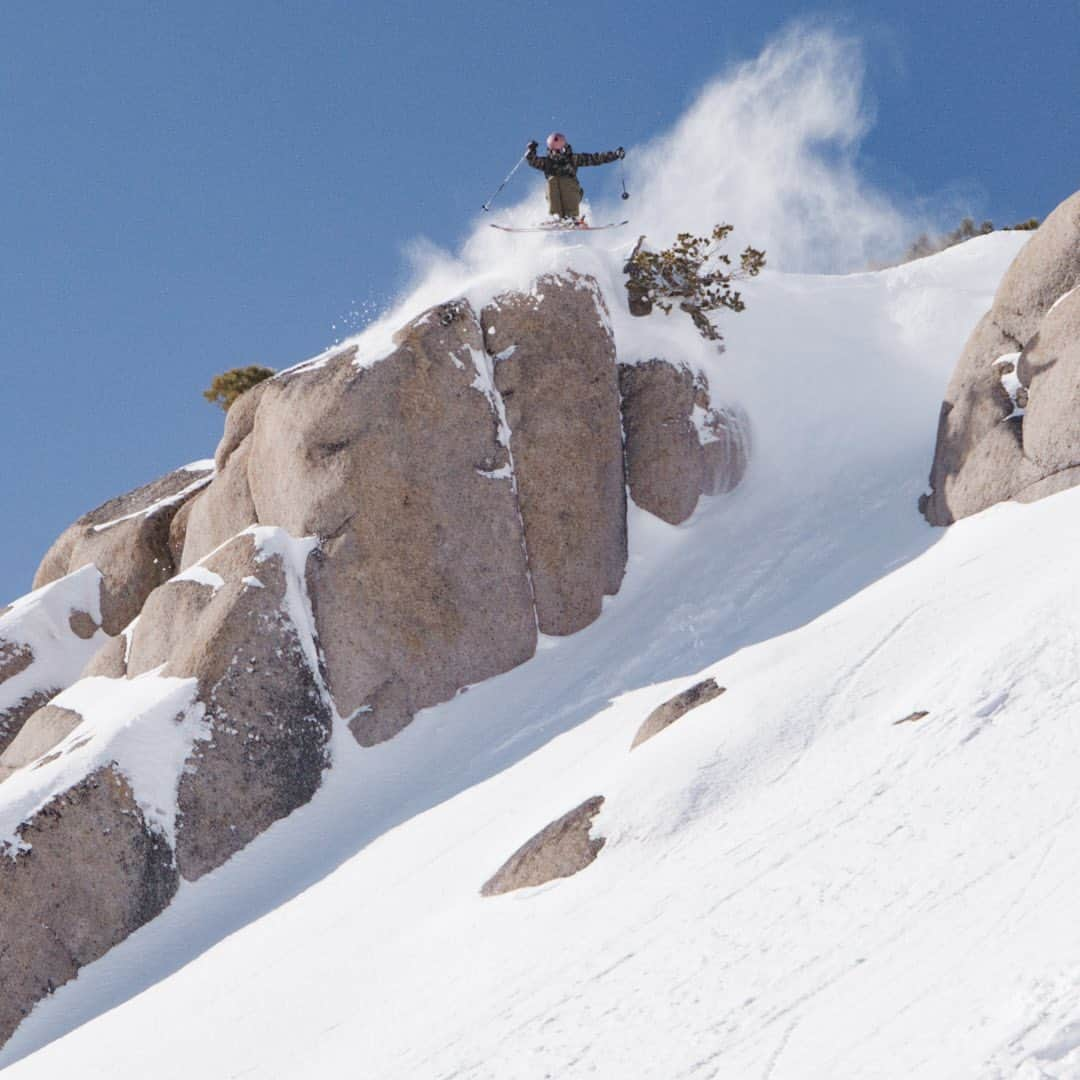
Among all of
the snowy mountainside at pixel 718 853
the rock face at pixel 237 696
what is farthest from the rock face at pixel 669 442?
the rock face at pixel 237 696

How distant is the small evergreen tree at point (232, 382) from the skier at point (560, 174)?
14843 mm

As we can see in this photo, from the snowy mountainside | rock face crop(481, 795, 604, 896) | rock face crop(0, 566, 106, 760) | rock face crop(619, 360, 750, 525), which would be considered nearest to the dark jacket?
the snowy mountainside

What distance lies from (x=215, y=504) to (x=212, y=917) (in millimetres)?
9446

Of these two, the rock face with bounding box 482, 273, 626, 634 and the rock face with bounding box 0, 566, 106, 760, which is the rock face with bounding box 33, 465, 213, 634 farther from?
the rock face with bounding box 482, 273, 626, 634

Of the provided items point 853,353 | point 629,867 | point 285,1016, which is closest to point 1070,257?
point 853,353

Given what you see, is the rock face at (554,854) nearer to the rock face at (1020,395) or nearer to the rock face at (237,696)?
the rock face at (237,696)

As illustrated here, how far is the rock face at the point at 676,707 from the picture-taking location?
15453 millimetres

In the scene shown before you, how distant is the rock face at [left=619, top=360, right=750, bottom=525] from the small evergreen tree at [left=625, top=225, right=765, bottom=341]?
210 centimetres

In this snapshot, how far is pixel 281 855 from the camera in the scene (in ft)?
60.3

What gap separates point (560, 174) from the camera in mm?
27078

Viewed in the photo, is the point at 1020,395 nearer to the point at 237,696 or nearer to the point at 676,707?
the point at 676,707

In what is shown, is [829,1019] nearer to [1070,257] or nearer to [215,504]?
[1070,257]

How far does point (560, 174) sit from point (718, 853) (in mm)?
19269

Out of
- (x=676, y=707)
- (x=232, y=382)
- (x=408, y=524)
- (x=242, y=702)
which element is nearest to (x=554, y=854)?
(x=676, y=707)
